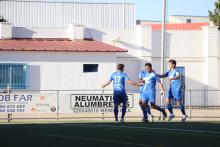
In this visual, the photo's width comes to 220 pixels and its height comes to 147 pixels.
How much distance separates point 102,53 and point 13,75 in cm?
535

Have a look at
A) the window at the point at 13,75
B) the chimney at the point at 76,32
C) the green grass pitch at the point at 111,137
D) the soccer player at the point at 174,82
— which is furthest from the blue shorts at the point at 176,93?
the chimney at the point at 76,32

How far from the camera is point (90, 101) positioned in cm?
2608

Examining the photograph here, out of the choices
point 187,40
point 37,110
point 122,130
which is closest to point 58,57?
point 187,40

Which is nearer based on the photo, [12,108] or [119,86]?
[119,86]

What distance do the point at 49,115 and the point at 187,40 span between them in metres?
17.5

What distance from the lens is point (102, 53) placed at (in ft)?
126

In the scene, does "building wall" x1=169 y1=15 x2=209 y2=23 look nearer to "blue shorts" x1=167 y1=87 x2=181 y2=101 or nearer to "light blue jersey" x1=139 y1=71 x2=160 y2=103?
"blue shorts" x1=167 y1=87 x2=181 y2=101

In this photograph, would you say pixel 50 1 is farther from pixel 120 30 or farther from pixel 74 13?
pixel 120 30

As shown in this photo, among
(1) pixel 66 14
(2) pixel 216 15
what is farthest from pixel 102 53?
(2) pixel 216 15

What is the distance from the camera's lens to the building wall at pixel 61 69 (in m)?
37.0

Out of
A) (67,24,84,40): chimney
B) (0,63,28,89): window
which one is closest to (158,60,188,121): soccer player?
(0,63,28,89): window

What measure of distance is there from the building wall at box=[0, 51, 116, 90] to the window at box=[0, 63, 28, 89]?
299 millimetres

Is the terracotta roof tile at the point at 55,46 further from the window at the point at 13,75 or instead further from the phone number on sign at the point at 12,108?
the phone number on sign at the point at 12,108

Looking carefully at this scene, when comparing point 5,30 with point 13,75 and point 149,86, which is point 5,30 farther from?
point 149,86
